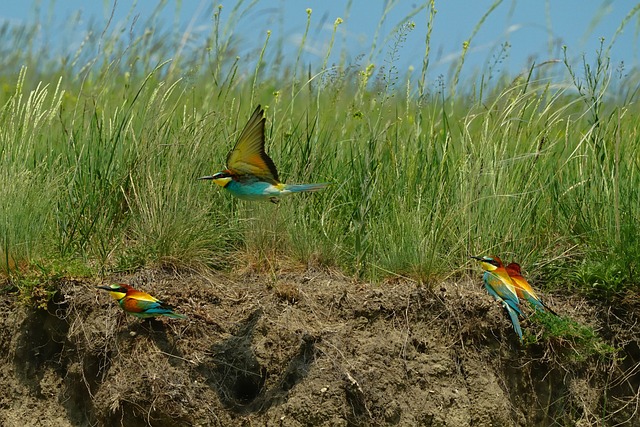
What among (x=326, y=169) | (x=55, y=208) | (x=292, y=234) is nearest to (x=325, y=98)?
(x=326, y=169)

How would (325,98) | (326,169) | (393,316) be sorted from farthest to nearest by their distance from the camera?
1. (325,98)
2. (326,169)
3. (393,316)

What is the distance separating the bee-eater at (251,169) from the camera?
4.39 meters

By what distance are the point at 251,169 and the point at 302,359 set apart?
0.98m

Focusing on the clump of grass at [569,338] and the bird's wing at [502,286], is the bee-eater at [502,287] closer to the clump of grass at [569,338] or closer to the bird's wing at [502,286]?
the bird's wing at [502,286]

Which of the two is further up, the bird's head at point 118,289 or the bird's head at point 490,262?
the bird's head at point 490,262

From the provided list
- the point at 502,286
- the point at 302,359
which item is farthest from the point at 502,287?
the point at 302,359

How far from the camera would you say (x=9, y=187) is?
5.23 metres

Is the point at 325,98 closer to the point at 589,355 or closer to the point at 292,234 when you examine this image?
the point at 292,234

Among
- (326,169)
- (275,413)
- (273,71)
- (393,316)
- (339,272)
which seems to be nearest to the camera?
(275,413)

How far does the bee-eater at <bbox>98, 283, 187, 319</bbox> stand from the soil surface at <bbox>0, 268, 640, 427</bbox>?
8.5 inches

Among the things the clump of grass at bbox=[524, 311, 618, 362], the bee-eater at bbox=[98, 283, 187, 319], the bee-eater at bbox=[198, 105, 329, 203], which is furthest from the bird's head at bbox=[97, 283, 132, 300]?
the clump of grass at bbox=[524, 311, 618, 362]

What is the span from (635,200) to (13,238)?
3.55 m

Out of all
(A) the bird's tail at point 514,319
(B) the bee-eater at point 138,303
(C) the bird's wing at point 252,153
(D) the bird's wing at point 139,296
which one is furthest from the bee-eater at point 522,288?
(D) the bird's wing at point 139,296

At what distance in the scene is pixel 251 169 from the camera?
14.4ft
